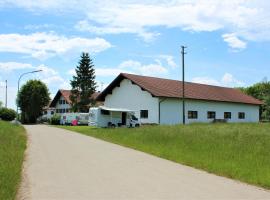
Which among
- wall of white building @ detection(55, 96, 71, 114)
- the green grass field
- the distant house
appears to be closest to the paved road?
the green grass field

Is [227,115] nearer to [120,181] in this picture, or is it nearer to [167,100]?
[167,100]

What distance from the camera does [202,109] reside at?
5406 cm

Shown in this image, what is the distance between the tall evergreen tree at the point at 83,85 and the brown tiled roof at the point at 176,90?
2544 cm

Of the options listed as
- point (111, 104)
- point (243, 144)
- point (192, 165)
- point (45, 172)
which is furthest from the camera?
point (111, 104)

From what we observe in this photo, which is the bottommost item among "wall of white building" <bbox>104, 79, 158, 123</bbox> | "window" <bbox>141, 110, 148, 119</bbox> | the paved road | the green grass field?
the paved road

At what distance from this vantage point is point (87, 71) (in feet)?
272

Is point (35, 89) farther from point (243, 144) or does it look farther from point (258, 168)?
point (258, 168)

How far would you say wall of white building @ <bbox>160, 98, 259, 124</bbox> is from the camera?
48.5 meters

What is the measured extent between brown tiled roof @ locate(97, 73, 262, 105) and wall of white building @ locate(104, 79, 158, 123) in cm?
75

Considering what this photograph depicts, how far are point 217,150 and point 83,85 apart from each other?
6427cm

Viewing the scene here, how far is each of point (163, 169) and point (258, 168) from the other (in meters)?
2.91

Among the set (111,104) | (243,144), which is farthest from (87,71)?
(243,144)

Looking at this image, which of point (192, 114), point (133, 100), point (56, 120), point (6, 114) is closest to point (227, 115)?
point (192, 114)

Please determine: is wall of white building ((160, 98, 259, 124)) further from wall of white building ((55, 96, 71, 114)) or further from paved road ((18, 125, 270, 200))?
wall of white building ((55, 96, 71, 114))
